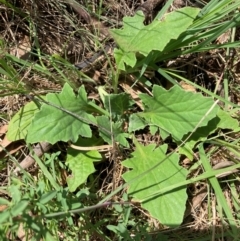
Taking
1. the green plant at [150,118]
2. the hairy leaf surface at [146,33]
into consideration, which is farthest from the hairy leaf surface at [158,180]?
the hairy leaf surface at [146,33]

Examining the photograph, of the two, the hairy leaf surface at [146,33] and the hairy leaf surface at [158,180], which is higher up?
the hairy leaf surface at [146,33]

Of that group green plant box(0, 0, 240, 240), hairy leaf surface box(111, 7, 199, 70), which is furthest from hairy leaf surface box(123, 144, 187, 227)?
hairy leaf surface box(111, 7, 199, 70)

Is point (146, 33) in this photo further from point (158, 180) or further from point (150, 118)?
point (158, 180)

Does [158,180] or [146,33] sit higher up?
[146,33]

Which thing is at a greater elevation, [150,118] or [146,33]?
[146,33]

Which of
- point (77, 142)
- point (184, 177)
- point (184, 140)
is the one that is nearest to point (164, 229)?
point (184, 177)

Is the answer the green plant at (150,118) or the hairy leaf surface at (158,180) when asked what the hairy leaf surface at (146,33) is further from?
the hairy leaf surface at (158,180)

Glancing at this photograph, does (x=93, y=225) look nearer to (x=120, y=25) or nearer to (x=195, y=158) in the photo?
(x=195, y=158)

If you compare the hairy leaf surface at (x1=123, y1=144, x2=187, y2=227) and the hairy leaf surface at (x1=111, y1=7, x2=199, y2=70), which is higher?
the hairy leaf surface at (x1=111, y1=7, x2=199, y2=70)

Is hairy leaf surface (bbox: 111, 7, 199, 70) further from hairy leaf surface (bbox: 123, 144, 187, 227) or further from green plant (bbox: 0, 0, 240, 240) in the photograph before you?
hairy leaf surface (bbox: 123, 144, 187, 227)

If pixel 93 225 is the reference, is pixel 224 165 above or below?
above

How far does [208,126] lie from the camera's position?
1631 mm

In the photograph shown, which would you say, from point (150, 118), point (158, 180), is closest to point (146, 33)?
point (150, 118)

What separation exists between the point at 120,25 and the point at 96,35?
0.11 metres
